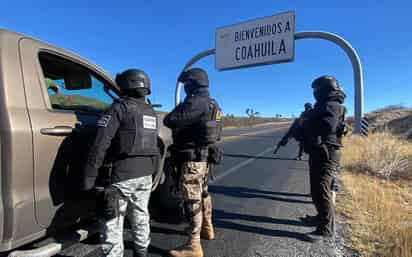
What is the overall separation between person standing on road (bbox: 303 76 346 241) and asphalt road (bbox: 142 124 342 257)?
0.34m

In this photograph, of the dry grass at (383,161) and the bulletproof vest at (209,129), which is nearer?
the bulletproof vest at (209,129)

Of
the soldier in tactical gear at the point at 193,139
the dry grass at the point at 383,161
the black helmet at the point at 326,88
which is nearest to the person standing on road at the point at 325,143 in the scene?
the black helmet at the point at 326,88

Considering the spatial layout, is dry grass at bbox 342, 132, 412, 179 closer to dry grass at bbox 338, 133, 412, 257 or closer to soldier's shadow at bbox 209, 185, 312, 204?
dry grass at bbox 338, 133, 412, 257

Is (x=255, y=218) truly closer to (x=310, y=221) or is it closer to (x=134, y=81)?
(x=310, y=221)

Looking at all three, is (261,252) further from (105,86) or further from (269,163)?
(269,163)

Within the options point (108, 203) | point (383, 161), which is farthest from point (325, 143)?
point (383, 161)

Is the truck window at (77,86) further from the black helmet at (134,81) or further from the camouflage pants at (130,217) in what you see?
the camouflage pants at (130,217)

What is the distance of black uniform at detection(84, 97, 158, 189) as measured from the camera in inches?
70.1

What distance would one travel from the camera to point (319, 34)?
12.9 meters

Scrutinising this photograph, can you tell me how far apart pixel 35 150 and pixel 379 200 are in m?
4.55

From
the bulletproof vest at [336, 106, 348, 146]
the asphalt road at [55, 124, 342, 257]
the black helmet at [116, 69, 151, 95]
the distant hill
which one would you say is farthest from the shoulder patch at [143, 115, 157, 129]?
the distant hill

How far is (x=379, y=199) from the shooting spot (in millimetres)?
4062

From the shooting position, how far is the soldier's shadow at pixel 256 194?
4.50 m

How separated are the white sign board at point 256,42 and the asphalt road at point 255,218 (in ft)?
28.5
